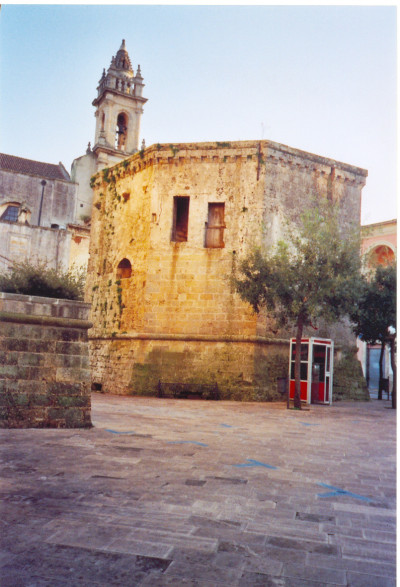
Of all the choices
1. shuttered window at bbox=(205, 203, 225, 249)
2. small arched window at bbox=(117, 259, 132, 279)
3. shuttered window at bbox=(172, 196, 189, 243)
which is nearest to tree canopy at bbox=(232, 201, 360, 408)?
shuttered window at bbox=(205, 203, 225, 249)

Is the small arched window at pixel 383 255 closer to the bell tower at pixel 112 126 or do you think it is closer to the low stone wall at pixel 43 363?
the low stone wall at pixel 43 363

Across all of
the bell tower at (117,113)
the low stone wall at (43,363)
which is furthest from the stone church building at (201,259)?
the bell tower at (117,113)

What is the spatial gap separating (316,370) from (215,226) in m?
5.74

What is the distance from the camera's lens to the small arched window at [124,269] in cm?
1844

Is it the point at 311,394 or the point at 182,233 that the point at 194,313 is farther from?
the point at 311,394

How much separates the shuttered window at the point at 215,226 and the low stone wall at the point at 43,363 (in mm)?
9572

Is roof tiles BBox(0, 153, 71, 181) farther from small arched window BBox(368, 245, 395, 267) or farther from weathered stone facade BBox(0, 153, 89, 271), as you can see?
small arched window BBox(368, 245, 395, 267)

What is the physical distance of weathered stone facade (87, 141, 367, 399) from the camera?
16.0m

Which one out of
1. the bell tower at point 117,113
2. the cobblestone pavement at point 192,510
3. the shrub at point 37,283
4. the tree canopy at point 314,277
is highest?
the bell tower at point 117,113

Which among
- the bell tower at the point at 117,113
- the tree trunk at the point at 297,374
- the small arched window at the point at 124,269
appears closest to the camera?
the tree trunk at the point at 297,374

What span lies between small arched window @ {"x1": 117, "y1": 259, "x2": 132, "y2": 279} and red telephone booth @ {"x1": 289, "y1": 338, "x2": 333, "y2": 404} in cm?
654

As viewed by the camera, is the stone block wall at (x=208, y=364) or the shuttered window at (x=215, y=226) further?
the shuttered window at (x=215, y=226)

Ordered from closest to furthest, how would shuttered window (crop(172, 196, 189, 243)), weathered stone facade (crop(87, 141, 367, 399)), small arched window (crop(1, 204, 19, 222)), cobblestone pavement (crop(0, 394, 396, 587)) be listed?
cobblestone pavement (crop(0, 394, 396, 587))
weathered stone facade (crop(87, 141, 367, 399))
shuttered window (crop(172, 196, 189, 243))
small arched window (crop(1, 204, 19, 222))

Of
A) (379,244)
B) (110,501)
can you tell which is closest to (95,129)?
(379,244)
